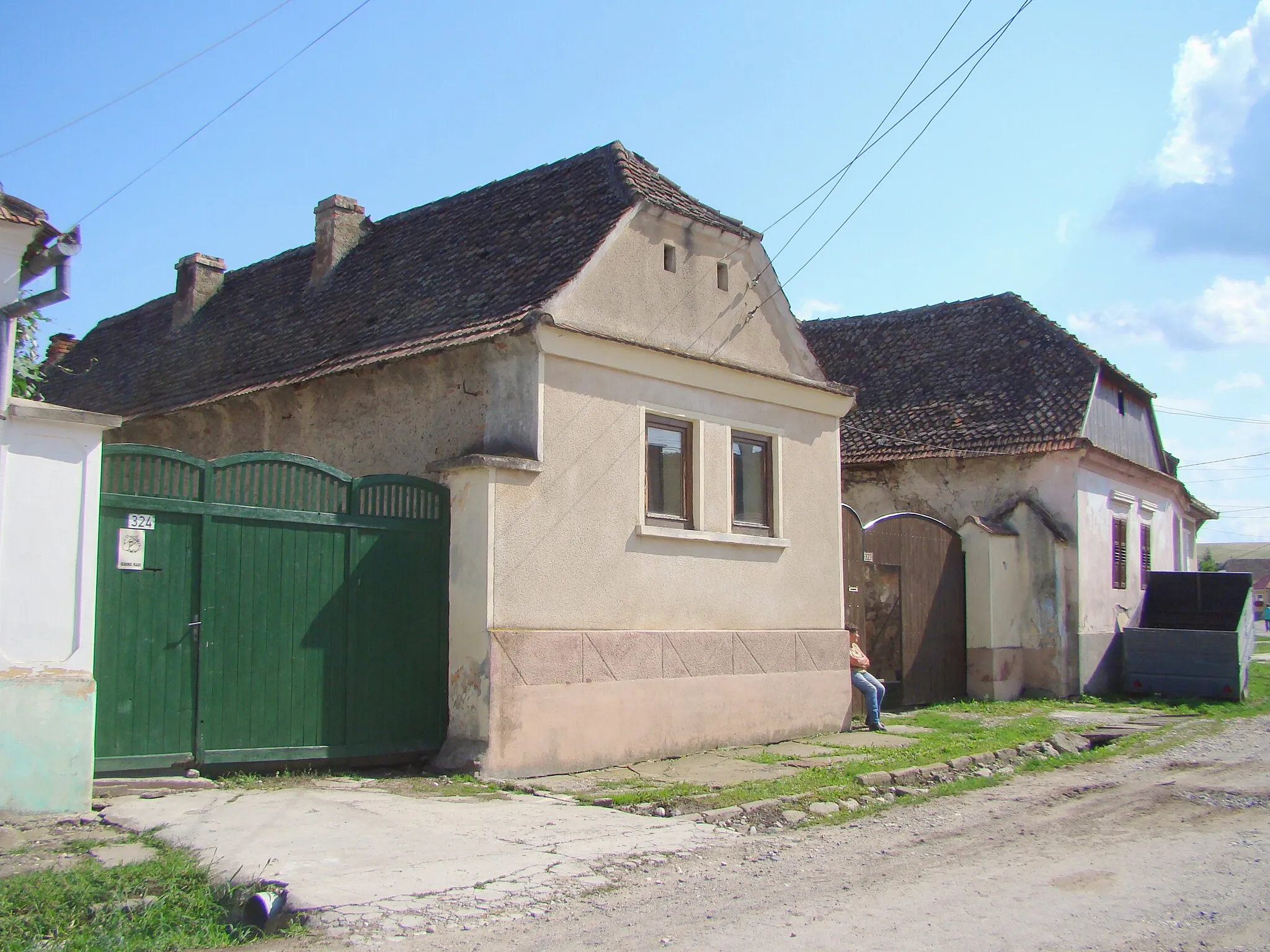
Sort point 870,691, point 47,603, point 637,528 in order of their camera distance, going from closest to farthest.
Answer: point 47,603
point 637,528
point 870,691

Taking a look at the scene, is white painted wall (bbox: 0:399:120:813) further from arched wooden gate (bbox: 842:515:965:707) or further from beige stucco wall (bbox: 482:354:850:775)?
arched wooden gate (bbox: 842:515:965:707)

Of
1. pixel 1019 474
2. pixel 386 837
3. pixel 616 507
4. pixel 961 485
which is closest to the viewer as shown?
pixel 386 837

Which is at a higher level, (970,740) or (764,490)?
(764,490)

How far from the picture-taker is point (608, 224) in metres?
11.0

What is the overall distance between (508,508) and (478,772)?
215 cm

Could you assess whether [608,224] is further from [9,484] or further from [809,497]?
[9,484]

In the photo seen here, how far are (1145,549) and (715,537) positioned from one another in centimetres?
1302

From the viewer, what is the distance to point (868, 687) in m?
13.2

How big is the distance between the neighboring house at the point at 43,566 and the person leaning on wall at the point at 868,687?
8278 mm

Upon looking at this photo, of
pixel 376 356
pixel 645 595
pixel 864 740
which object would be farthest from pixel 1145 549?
pixel 376 356

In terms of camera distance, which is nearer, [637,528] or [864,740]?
[637,528]

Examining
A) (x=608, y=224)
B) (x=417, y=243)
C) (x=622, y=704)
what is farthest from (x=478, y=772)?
(x=417, y=243)

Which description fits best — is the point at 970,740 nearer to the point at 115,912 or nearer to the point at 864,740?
the point at 864,740

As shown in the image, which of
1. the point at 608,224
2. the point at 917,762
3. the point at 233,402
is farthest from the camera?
the point at 233,402
